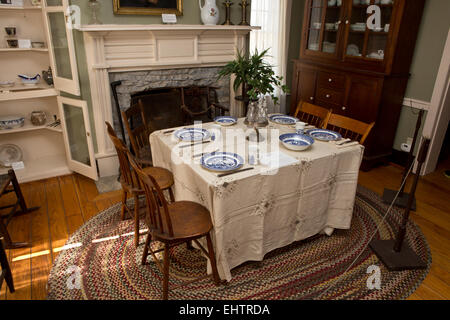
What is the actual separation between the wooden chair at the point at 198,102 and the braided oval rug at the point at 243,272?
1565 mm

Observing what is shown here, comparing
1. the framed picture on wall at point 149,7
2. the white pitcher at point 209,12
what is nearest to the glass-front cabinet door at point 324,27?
the white pitcher at point 209,12

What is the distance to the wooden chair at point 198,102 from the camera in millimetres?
3572

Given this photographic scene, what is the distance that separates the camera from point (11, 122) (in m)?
3.07

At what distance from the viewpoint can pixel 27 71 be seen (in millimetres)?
3195

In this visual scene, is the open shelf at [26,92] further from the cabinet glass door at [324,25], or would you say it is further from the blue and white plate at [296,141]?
the cabinet glass door at [324,25]

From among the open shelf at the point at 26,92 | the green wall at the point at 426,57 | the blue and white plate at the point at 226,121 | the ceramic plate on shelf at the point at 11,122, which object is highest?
the green wall at the point at 426,57

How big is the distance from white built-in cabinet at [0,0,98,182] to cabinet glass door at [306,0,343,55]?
2.72 metres

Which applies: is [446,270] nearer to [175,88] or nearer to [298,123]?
[298,123]

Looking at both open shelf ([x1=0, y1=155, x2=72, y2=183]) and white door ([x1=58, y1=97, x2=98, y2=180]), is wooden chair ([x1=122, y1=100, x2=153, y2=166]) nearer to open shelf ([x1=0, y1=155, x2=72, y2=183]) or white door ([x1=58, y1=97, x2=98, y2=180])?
white door ([x1=58, y1=97, x2=98, y2=180])

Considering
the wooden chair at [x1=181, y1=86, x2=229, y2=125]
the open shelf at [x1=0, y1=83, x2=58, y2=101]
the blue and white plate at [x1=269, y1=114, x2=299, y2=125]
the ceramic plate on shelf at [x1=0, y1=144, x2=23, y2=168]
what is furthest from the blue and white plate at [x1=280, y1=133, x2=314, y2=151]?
the ceramic plate on shelf at [x1=0, y1=144, x2=23, y2=168]

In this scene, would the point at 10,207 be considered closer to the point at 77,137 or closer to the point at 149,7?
the point at 77,137

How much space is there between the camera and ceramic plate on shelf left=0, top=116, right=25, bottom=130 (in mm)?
3038

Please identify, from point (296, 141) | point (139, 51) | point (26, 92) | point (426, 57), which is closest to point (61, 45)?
point (26, 92)

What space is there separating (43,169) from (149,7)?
1.95 meters
